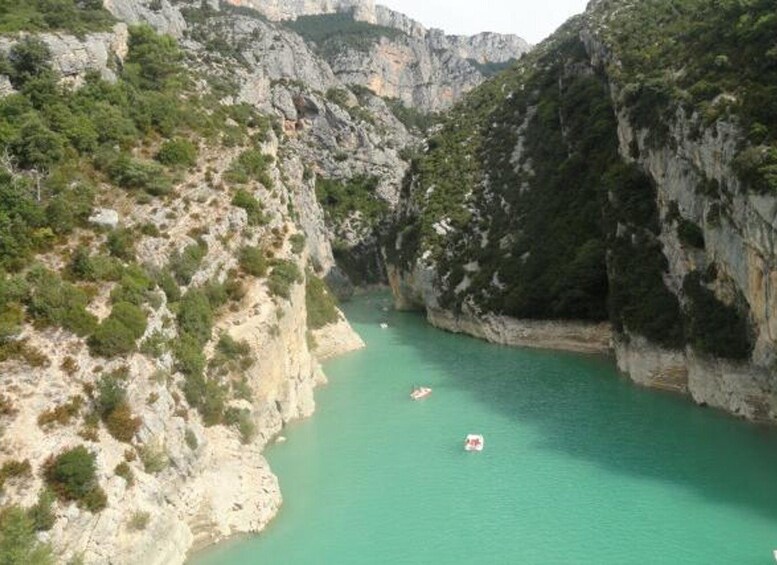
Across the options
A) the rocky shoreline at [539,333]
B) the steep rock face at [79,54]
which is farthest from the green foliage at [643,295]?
the steep rock face at [79,54]

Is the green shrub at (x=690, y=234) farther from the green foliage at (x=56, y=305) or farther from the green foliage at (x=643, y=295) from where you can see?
the green foliage at (x=56, y=305)

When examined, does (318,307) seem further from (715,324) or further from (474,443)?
(715,324)

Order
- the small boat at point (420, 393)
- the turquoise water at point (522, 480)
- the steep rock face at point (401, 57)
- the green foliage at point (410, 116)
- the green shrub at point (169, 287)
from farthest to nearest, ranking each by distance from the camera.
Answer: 1. the steep rock face at point (401, 57)
2. the green foliage at point (410, 116)
3. the small boat at point (420, 393)
4. the green shrub at point (169, 287)
5. the turquoise water at point (522, 480)

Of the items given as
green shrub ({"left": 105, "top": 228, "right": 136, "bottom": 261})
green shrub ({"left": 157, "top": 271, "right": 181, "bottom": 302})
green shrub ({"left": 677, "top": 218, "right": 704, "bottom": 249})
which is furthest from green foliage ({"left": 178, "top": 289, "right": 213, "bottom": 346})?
green shrub ({"left": 677, "top": 218, "right": 704, "bottom": 249})

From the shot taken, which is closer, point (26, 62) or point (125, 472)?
point (125, 472)

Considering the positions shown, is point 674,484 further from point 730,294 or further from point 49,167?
point 49,167

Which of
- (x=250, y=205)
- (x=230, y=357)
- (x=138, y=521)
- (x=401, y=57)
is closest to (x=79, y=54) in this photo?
(x=250, y=205)

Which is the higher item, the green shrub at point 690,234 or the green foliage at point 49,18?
the green foliage at point 49,18
